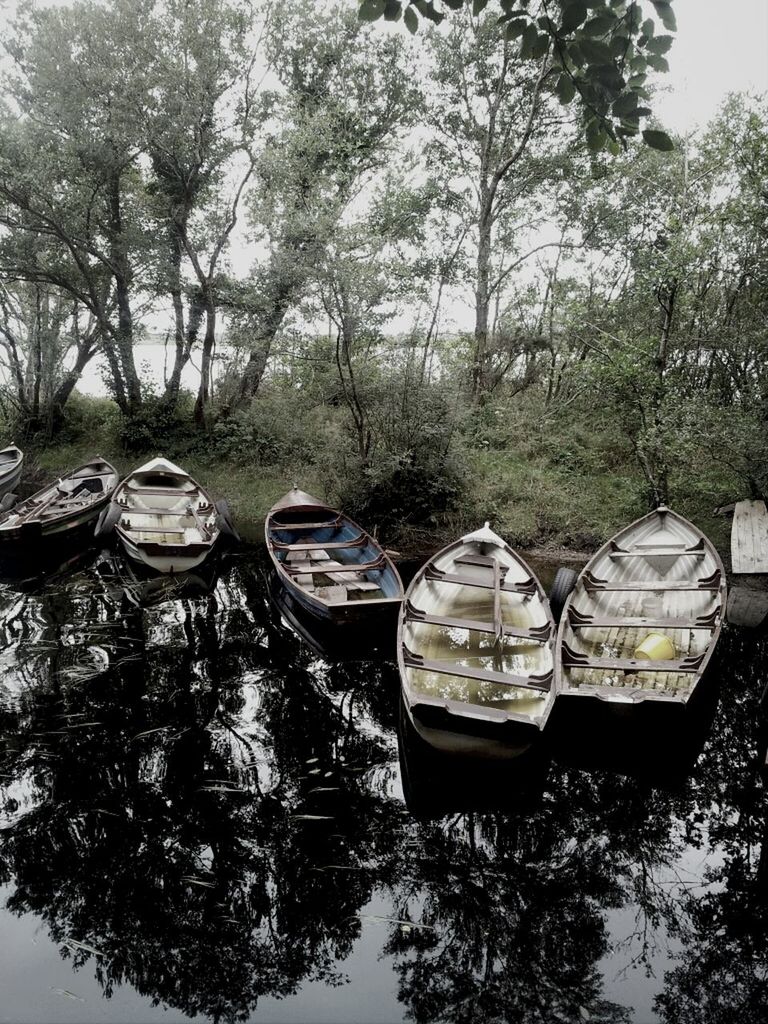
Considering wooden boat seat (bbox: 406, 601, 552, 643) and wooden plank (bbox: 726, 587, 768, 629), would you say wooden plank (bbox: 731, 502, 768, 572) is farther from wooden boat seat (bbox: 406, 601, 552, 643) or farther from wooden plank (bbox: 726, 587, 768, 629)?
wooden boat seat (bbox: 406, 601, 552, 643)

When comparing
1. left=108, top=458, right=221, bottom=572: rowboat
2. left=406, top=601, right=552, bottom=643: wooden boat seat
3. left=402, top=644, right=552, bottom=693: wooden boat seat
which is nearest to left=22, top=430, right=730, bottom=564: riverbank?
left=108, top=458, right=221, bottom=572: rowboat

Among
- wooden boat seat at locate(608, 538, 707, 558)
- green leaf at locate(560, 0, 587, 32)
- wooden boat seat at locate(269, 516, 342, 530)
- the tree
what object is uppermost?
the tree

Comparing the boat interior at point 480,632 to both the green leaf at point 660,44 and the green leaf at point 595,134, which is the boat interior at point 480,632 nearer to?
the green leaf at point 595,134

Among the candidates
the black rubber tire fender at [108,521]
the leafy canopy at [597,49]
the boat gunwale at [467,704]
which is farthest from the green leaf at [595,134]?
the black rubber tire fender at [108,521]

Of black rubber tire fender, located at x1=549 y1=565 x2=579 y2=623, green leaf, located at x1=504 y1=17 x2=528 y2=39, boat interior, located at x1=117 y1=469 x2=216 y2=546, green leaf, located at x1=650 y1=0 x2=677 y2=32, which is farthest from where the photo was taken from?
boat interior, located at x1=117 y1=469 x2=216 y2=546

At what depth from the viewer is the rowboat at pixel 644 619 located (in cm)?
551

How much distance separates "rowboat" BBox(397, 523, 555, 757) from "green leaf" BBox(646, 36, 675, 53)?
13.3 feet

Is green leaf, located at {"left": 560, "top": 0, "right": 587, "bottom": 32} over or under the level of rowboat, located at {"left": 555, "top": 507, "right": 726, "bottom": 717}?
over

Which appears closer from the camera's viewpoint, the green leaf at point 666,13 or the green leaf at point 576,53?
the green leaf at point 666,13

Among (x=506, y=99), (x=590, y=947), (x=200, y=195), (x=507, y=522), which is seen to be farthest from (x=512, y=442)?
(x=590, y=947)

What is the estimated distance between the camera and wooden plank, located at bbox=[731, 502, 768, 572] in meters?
9.47

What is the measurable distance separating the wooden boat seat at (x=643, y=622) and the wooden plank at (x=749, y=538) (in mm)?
3187

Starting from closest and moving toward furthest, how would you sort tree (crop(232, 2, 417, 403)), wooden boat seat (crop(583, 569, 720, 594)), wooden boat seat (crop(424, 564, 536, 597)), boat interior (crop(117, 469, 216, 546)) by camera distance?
wooden boat seat (crop(583, 569, 720, 594))
wooden boat seat (crop(424, 564, 536, 597))
boat interior (crop(117, 469, 216, 546))
tree (crop(232, 2, 417, 403))

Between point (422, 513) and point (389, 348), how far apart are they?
3.47m
